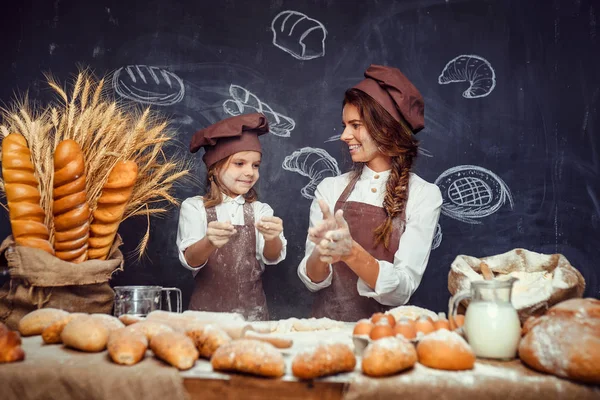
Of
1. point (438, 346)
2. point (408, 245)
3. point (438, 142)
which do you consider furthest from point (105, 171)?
point (438, 142)

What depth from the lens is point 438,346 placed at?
1.22 m

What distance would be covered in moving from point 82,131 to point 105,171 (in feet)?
0.59

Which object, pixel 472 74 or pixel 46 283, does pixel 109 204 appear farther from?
pixel 472 74

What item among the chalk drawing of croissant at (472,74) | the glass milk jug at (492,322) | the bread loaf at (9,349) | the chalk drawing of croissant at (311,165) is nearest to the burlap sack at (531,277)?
the glass milk jug at (492,322)

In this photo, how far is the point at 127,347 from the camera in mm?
1237

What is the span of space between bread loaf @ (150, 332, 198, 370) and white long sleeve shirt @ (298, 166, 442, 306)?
47.8 inches

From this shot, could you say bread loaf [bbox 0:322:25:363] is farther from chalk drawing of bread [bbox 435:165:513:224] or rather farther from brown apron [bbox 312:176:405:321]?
chalk drawing of bread [bbox 435:165:513:224]

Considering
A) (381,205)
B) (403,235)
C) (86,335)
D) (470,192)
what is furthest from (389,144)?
(86,335)

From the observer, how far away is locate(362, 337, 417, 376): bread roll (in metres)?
1.17

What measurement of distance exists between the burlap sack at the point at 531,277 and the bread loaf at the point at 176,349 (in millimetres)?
947

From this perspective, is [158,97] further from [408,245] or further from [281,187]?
[408,245]

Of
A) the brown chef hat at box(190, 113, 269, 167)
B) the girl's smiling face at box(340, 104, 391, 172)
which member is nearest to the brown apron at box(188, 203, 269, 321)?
the brown chef hat at box(190, 113, 269, 167)

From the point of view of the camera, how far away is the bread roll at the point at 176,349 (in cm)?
121

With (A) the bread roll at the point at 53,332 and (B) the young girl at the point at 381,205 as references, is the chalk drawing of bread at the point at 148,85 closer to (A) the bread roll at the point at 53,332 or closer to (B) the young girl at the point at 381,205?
(B) the young girl at the point at 381,205
